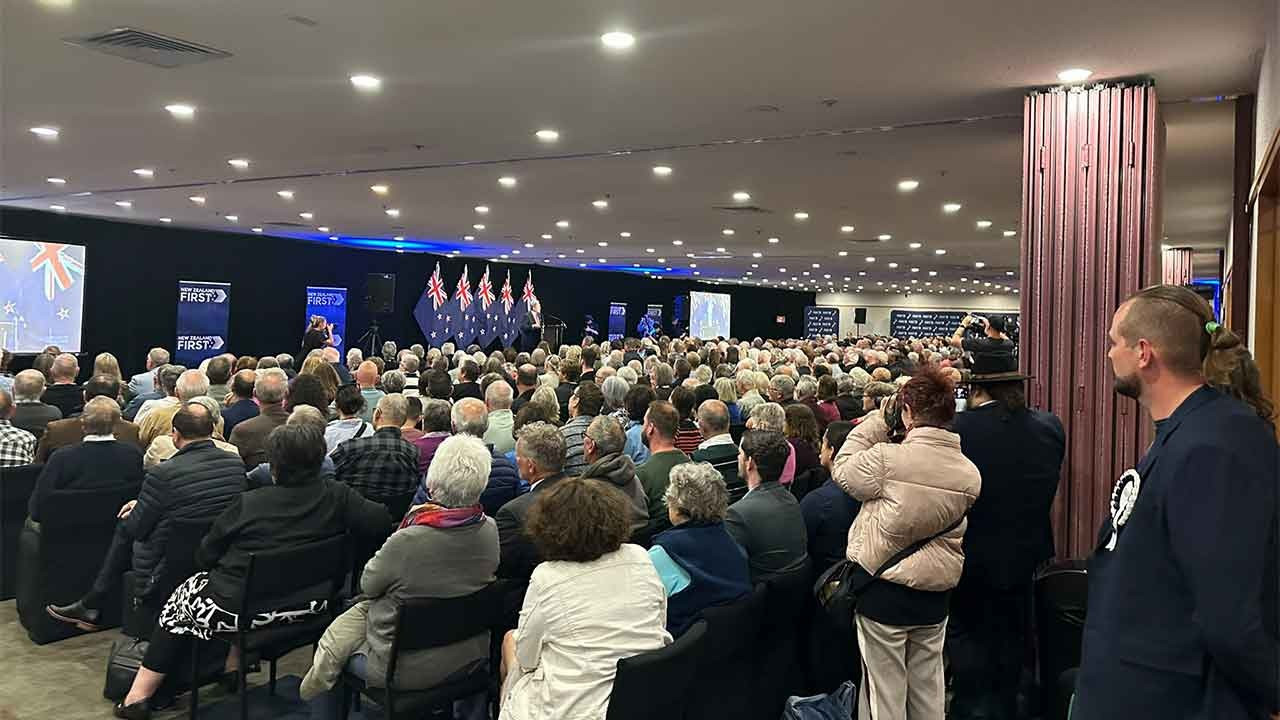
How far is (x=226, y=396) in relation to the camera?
24.2ft

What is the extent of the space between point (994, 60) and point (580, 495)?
395 centimetres

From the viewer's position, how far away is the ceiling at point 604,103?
4637 millimetres

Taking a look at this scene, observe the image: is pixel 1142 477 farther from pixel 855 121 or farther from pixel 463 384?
pixel 463 384

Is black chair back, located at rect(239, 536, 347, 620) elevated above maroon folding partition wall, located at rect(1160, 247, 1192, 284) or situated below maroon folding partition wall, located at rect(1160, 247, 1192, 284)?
below

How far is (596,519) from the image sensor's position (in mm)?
2598

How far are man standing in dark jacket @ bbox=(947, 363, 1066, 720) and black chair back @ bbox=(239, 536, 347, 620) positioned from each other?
269 centimetres

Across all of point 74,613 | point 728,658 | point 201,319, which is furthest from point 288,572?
point 201,319

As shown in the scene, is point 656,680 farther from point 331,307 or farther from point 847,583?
point 331,307

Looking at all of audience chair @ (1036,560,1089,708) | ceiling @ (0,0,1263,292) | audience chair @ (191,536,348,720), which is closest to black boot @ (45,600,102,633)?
audience chair @ (191,536,348,720)

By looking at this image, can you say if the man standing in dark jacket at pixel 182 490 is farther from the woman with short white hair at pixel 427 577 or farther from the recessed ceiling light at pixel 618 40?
the recessed ceiling light at pixel 618 40

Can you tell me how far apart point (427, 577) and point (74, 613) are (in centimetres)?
283

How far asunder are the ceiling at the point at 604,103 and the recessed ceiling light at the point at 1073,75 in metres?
0.08

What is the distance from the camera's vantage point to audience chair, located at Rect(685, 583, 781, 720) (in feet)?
9.73

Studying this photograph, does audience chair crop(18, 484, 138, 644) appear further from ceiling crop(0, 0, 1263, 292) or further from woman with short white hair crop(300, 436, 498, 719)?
ceiling crop(0, 0, 1263, 292)
